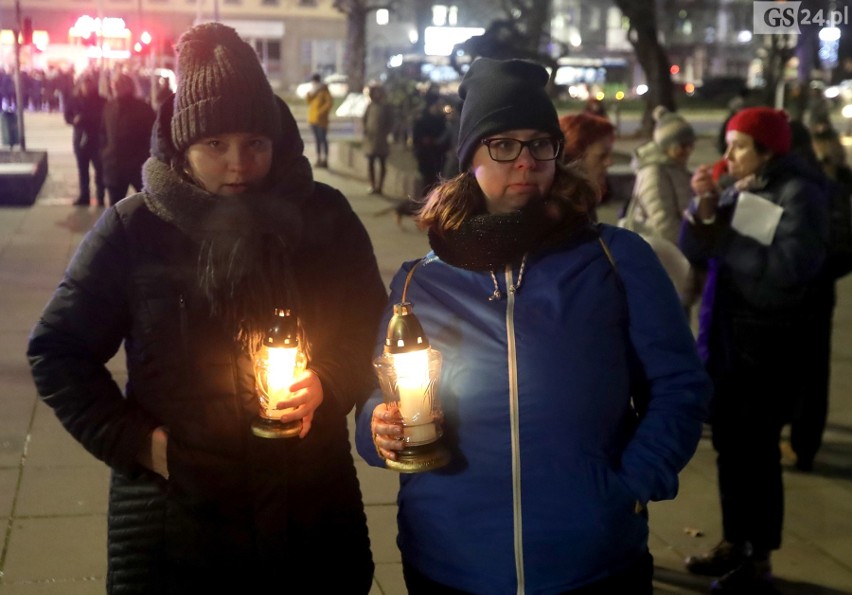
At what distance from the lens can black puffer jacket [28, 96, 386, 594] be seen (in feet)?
8.41

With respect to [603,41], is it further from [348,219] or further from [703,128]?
[348,219]

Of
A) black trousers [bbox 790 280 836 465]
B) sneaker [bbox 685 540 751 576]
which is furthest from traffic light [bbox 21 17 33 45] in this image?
sneaker [bbox 685 540 751 576]

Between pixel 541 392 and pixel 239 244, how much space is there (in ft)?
2.54

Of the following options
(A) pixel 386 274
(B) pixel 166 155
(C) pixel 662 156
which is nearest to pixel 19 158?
(A) pixel 386 274

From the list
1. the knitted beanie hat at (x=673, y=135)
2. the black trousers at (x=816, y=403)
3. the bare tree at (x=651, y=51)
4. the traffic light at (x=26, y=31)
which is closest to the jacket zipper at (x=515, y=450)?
the black trousers at (x=816, y=403)

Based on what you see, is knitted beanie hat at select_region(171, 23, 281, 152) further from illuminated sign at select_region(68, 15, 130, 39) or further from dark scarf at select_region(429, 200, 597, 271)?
illuminated sign at select_region(68, 15, 130, 39)

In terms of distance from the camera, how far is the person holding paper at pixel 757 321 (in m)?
4.64

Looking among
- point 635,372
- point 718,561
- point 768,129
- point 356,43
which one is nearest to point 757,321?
point 768,129

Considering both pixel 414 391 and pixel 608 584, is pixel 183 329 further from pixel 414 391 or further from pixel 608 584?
pixel 608 584

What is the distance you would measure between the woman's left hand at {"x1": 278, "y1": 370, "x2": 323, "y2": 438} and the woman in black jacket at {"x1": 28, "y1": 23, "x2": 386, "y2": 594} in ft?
0.04

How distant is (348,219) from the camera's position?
280 cm

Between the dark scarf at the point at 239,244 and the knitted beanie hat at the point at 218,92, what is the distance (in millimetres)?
142

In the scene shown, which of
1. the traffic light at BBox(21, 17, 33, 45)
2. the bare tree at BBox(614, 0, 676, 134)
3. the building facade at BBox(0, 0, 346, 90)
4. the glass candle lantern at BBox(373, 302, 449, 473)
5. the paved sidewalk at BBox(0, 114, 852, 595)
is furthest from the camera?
the building facade at BBox(0, 0, 346, 90)

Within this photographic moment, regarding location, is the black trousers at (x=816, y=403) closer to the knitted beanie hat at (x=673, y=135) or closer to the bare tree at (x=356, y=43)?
the knitted beanie hat at (x=673, y=135)
